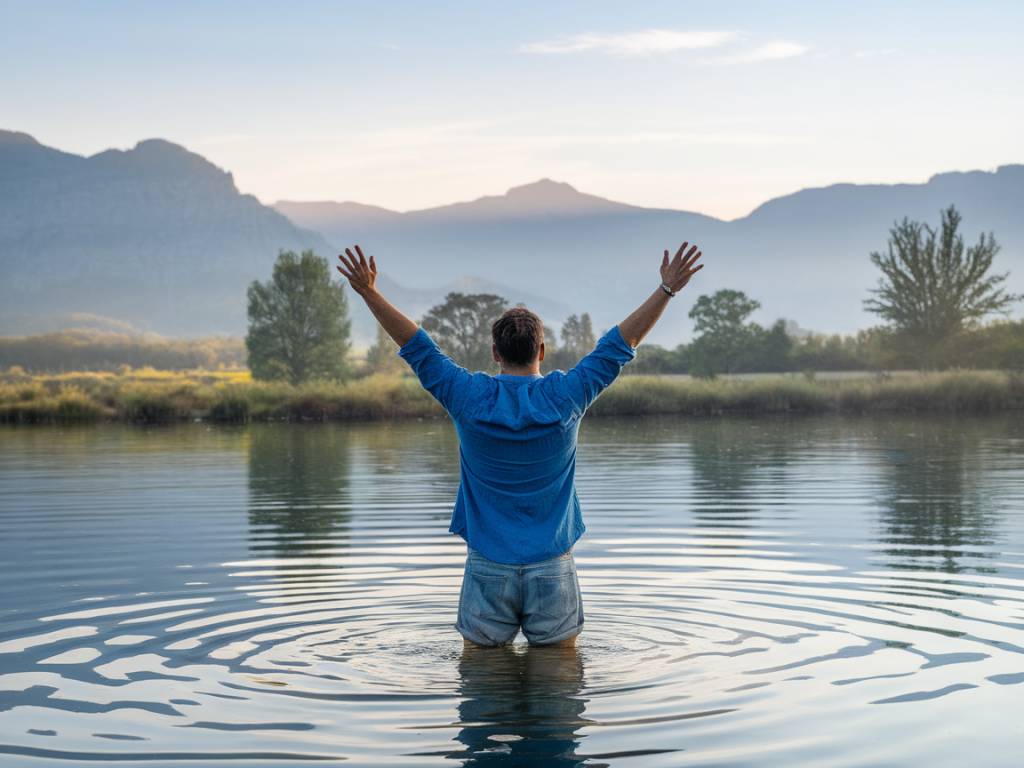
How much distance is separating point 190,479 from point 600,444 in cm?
1254

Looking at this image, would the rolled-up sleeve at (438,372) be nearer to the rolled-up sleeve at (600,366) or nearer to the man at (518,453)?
the man at (518,453)

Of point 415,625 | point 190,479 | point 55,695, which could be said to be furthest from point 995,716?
point 190,479

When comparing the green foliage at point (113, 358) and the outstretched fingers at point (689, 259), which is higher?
the green foliage at point (113, 358)

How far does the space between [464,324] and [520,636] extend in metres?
73.8

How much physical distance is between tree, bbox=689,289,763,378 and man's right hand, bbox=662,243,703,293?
215 feet

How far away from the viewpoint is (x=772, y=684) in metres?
8.23

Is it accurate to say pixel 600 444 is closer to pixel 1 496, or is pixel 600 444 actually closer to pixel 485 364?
pixel 1 496

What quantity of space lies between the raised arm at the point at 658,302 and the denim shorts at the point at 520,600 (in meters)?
1.28

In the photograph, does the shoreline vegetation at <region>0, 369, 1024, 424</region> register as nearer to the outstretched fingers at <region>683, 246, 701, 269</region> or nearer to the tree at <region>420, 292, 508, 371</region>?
the tree at <region>420, 292, 508, 371</region>

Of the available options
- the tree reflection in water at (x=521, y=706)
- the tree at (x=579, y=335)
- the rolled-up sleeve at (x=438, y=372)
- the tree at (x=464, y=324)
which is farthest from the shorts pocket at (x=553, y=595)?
the tree at (x=579, y=335)

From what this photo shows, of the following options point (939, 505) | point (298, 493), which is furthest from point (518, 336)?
point (298, 493)

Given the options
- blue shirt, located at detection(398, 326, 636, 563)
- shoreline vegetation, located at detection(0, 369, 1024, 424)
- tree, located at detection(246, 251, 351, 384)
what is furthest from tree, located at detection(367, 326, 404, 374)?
blue shirt, located at detection(398, 326, 636, 563)

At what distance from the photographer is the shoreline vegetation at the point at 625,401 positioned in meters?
53.4

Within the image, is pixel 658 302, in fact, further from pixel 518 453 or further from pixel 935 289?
pixel 935 289
